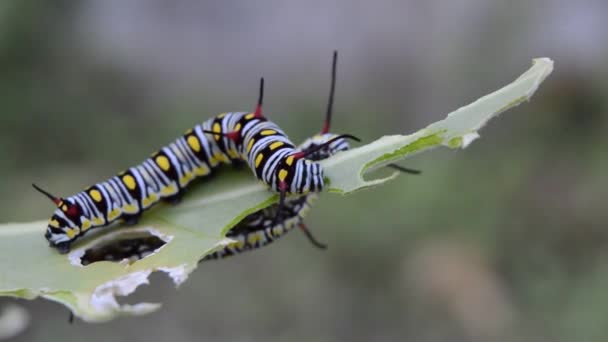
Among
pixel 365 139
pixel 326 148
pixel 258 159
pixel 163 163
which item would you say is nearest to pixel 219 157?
pixel 163 163

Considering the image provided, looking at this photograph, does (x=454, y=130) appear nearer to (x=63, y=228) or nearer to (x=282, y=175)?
(x=282, y=175)

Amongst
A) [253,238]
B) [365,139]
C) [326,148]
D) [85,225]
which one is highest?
[326,148]

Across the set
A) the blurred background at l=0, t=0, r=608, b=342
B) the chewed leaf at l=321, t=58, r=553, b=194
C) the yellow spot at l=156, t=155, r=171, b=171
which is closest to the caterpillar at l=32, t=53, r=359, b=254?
the yellow spot at l=156, t=155, r=171, b=171

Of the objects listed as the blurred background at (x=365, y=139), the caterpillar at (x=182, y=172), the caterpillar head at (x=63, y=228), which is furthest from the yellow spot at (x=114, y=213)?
the blurred background at (x=365, y=139)

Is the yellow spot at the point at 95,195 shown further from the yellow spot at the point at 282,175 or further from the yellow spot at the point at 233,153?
the yellow spot at the point at 282,175

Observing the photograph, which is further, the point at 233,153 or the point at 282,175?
the point at 233,153

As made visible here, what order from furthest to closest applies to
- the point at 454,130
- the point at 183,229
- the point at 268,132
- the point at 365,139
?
the point at 365,139
the point at 268,132
the point at 183,229
the point at 454,130
